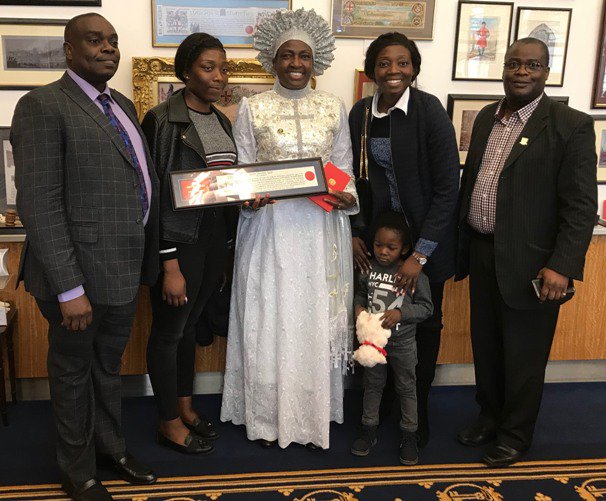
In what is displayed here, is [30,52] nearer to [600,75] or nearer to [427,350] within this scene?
[427,350]

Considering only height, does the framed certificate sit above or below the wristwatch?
Result: above

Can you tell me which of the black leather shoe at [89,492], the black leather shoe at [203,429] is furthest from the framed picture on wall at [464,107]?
the black leather shoe at [89,492]

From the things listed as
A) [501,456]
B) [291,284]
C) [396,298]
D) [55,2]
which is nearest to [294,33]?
[291,284]

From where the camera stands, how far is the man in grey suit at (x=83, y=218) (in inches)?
77.5

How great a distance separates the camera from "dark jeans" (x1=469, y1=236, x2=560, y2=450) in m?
2.63

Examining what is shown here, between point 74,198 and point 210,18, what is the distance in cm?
148

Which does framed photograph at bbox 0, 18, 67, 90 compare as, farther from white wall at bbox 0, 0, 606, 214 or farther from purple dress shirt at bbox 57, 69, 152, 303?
purple dress shirt at bbox 57, 69, 152, 303

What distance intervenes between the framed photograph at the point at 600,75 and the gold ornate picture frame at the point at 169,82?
5.15 feet

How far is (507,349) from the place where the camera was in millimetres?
2662

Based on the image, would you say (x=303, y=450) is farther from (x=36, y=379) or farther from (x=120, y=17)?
(x=120, y=17)

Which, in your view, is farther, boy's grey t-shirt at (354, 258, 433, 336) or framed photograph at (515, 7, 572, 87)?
framed photograph at (515, 7, 572, 87)

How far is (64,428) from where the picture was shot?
229 centimetres

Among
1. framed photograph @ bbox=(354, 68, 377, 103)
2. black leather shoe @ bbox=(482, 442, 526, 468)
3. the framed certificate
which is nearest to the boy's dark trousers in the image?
black leather shoe @ bbox=(482, 442, 526, 468)

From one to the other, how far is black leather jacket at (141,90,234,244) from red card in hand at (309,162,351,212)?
503 millimetres
